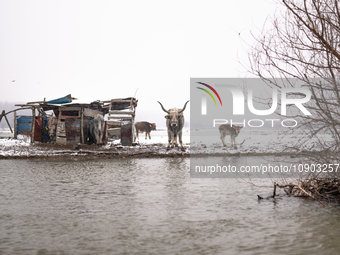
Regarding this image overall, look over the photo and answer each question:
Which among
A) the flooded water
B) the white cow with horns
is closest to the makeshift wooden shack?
the white cow with horns

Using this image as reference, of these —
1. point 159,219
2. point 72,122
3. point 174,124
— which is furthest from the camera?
point 72,122

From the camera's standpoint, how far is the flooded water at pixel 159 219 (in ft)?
15.6

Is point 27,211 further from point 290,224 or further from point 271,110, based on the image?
point 271,110

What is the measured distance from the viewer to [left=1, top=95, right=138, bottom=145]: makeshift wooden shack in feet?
71.8

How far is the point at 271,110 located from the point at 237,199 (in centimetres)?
192

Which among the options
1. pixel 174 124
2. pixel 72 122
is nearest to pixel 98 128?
pixel 72 122

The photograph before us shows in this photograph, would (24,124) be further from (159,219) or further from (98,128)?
(159,219)

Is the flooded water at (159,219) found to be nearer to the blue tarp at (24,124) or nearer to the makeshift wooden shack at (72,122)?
the makeshift wooden shack at (72,122)

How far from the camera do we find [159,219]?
6117 mm

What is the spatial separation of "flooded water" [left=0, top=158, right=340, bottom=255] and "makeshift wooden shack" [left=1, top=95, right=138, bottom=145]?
1197 centimetres

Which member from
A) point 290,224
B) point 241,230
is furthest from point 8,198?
point 290,224

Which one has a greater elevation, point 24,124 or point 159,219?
point 24,124

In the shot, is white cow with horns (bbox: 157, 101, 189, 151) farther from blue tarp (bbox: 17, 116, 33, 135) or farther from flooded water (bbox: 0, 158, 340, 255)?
flooded water (bbox: 0, 158, 340, 255)

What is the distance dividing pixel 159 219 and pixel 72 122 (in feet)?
54.2
